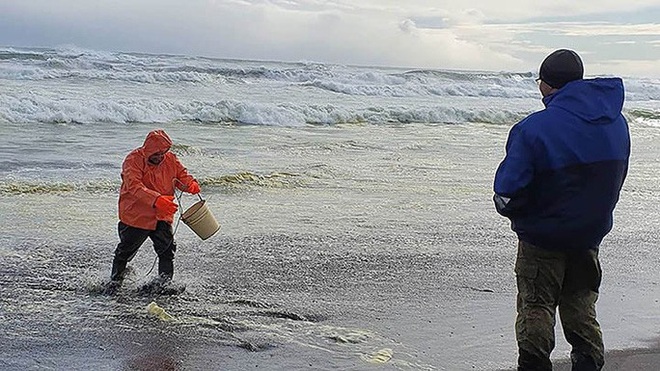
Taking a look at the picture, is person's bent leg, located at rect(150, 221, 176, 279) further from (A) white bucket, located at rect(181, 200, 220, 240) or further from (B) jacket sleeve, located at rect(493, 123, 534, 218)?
(B) jacket sleeve, located at rect(493, 123, 534, 218)

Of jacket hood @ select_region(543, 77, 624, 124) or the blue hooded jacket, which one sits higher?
jacket hood @ select_region(543, 77, 624, 124)

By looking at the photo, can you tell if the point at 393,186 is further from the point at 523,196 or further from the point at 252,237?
the point at 523,196

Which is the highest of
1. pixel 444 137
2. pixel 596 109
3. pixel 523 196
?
pixel 596 109

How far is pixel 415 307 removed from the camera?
20.7 ft

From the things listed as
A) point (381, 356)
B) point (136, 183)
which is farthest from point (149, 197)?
point (381, 356)

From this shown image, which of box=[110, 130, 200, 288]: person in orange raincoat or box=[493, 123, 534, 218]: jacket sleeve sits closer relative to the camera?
box=[493, 123, 534, 218]: jacket sleeve

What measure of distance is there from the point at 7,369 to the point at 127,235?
6.24ft

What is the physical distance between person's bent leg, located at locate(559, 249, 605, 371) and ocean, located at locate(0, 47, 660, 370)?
32.3 inches

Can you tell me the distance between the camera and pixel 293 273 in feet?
23.4

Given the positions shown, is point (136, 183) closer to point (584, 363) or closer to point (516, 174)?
point (516, 174)

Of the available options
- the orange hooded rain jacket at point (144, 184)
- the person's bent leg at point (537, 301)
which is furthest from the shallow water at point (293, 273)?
the person's bent leg at point (537, 301)

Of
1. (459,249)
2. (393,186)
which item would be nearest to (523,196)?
(459,249)

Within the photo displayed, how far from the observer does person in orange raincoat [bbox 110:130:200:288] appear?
6.32 meters

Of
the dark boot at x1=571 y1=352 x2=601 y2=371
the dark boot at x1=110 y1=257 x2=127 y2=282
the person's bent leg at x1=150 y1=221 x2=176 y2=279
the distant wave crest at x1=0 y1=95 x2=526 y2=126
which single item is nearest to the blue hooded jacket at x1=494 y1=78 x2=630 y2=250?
the dark boot at x1=571 y1=352 x2=601 y2=371
